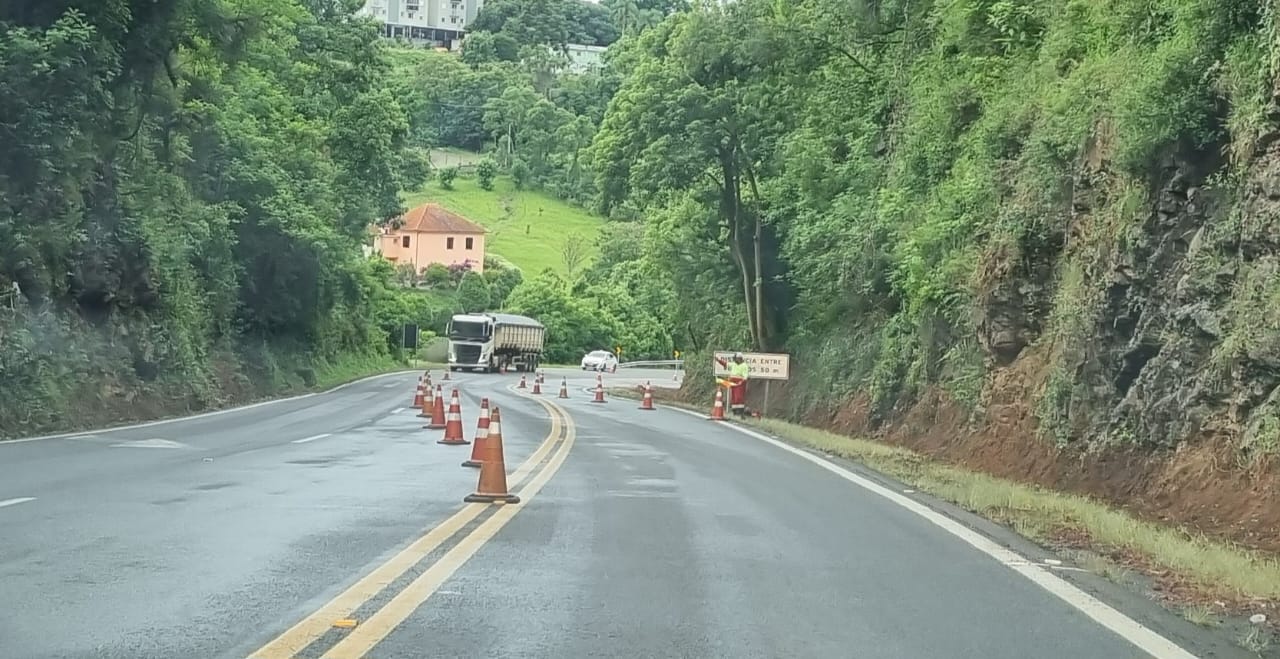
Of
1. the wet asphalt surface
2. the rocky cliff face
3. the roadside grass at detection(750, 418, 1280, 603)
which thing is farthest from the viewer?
the rocky cliff face

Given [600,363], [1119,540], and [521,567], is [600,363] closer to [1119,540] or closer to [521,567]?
[1119,540]

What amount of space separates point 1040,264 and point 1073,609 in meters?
13.3

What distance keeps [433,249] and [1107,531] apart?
11052 centimetres

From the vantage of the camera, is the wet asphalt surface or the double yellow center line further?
the wet asphalt surface

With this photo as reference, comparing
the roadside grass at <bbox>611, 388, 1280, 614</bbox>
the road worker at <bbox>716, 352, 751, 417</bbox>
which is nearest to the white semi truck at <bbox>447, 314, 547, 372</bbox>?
the road worker at <bbox>716, 352, 751, 417</bbox>

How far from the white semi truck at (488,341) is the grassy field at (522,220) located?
42.6 meters

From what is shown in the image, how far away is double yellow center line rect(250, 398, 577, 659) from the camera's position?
6.95 m

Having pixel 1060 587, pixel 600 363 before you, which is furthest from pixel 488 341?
pixel 1060 587

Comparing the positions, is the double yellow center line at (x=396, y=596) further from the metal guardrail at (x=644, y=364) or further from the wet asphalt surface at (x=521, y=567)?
the metal guardrail at (x=644, y=364)

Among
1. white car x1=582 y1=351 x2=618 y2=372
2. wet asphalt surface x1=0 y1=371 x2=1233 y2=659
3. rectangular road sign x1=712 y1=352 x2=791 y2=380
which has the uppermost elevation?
rectangular road sign x1=712 y1=352 x2=791 y2=380

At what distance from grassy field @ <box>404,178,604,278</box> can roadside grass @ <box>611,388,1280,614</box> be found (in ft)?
357

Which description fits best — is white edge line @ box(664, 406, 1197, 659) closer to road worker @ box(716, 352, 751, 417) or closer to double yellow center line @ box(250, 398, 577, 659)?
double yellow center line @ box(250, 398, 577, 659)

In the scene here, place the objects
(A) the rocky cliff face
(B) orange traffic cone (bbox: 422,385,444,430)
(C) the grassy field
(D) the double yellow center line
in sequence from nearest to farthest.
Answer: (D) the double yellow center line, (A) the rocky cliff face, (B) orange traffic cone (bbox: 422,385,444,430), (C) the grassy field

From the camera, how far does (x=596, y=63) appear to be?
580 feet
